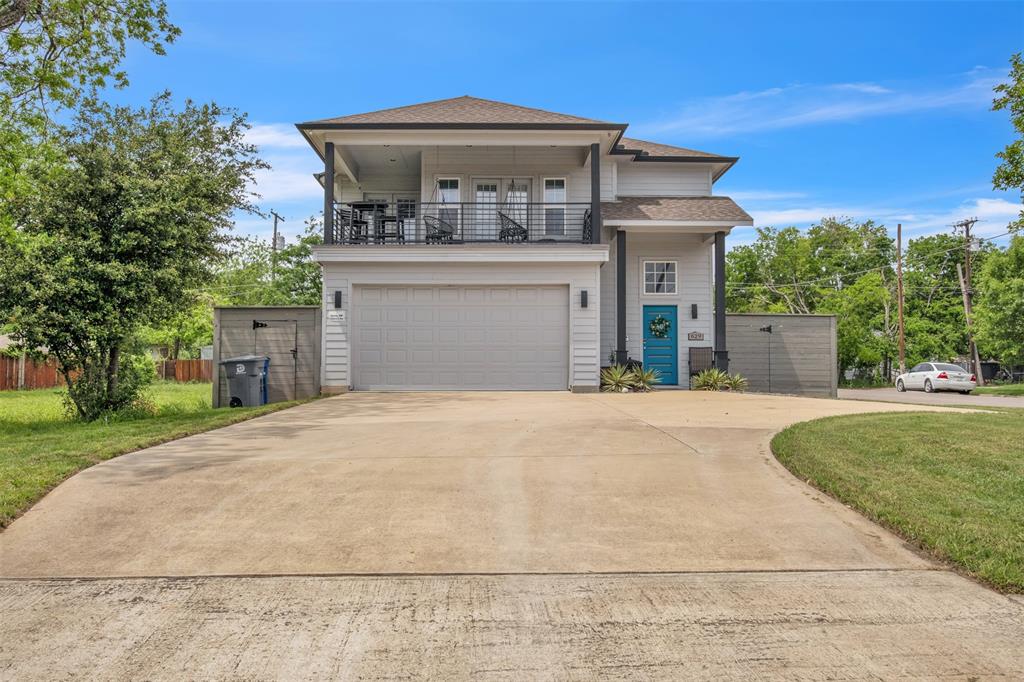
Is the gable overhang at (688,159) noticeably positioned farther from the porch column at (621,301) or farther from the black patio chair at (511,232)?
the black patio chair at (511,232)

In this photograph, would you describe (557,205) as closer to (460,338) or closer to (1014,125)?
(460,338)

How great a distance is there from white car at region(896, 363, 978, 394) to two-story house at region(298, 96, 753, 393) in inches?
718

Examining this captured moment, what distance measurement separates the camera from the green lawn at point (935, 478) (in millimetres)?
4457

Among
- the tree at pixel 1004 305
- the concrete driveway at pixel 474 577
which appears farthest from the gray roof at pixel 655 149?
the tree at pixel 1004 305

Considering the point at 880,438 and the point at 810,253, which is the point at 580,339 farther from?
the point at 810,253

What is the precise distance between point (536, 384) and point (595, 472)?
31.1 feet

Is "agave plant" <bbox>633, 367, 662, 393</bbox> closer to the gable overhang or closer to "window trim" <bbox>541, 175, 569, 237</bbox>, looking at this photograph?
"window trim" <bbox>541, 175, 569, 237</bbox>

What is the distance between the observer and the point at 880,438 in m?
7.79

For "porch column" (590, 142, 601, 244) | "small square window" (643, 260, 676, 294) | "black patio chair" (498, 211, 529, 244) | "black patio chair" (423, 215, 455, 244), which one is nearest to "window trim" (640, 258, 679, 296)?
"small square window" (643, 260, 676, 294)

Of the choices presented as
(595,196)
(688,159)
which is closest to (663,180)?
(688,159)

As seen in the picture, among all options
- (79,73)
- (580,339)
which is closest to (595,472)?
Answer: (580,339)

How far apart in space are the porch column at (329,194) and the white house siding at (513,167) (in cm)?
269

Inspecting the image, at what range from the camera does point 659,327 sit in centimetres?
1861

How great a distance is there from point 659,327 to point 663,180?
4.23 metres
